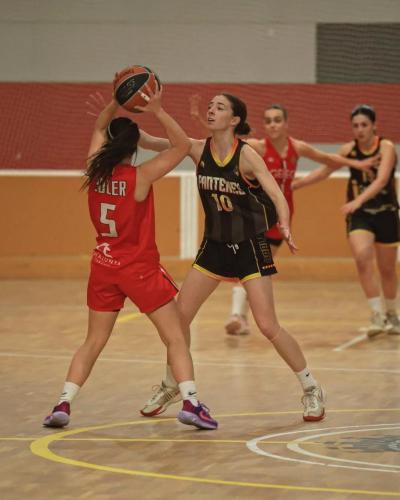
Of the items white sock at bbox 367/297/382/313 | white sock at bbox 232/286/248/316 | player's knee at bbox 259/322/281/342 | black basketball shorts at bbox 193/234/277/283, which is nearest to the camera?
player's knee at bbox 259/322/281/342

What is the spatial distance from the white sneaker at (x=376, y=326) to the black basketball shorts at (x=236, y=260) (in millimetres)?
3913

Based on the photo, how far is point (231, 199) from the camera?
7.48 meters

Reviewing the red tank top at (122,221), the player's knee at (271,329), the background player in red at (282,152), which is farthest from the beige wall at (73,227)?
the red tank top at (122,221)

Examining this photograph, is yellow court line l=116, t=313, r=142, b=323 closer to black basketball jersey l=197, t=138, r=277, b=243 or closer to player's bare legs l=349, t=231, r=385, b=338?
player's bare legs l=349, t=231, r=385, b=338

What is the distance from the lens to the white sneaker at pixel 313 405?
731 centimetres

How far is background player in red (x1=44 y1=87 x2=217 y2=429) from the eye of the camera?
6.93 meters

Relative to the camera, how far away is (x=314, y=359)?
10.1m

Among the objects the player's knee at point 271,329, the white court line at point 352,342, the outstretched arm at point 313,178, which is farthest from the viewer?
the outstretched arm at point 313,178

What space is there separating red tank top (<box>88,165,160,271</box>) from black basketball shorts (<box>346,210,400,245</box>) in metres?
4.57

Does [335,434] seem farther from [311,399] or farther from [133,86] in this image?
[133,86]

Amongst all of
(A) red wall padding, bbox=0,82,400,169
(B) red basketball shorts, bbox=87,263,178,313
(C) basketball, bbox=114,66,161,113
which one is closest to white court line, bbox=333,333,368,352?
(B) red basketball shorts, bbox=87,263,178,313

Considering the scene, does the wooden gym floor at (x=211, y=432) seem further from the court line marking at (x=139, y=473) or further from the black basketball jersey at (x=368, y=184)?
the black basketball jersey at (x=368, y=184)

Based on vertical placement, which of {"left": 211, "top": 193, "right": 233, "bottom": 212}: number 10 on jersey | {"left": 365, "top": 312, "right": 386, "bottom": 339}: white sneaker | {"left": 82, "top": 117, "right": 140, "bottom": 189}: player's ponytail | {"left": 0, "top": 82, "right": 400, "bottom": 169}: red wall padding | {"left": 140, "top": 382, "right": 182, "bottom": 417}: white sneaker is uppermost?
{"left": 0, "top": 82, "right": 400, "bottom": 169}: red wall padding

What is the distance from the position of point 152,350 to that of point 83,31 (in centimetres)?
919
